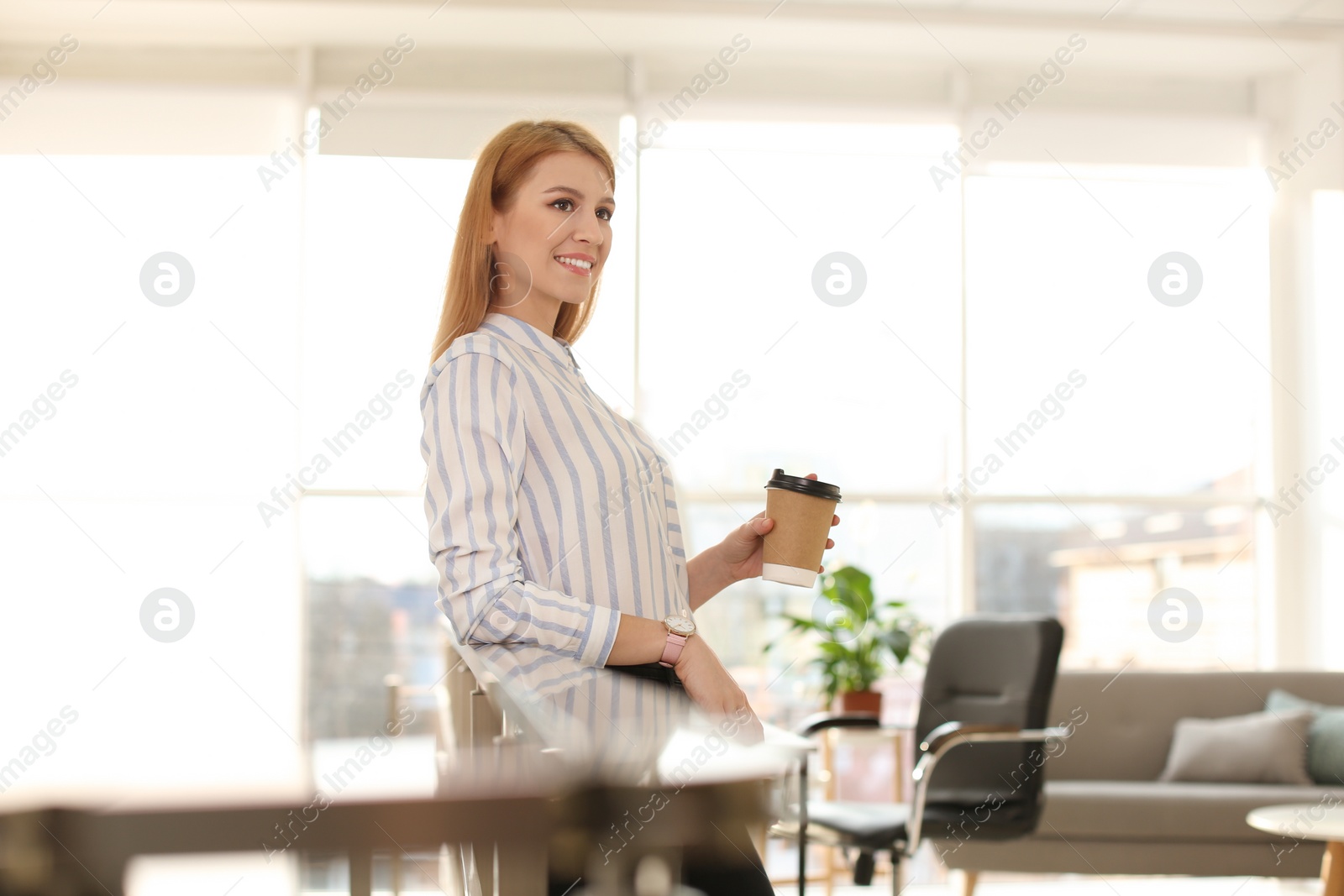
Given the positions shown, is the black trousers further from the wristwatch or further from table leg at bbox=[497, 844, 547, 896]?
the wristwatch

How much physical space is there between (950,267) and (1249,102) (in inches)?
73.2

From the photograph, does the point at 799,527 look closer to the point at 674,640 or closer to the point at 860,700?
the point at 674,640

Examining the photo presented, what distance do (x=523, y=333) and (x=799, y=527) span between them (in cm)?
36

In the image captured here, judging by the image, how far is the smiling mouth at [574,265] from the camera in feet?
3.88

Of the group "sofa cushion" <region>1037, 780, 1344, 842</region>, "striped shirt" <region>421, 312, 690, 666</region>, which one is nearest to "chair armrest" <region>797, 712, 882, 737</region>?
"sofa cushion" <region>1037, 780, 1344, 842</region>

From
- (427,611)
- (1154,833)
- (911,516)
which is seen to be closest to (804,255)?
(911,516)

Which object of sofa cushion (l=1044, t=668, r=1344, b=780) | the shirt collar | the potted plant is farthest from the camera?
the potted plant

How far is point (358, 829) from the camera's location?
1.39 feet

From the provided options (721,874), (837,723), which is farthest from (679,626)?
(837,723)

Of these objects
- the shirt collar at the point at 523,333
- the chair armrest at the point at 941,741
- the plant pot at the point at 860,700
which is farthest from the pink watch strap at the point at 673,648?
the plant pot at the point at 860,700

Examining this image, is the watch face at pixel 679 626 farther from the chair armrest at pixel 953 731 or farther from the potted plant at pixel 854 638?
the potted plant at pixel 854 638

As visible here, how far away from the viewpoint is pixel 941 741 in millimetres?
2949

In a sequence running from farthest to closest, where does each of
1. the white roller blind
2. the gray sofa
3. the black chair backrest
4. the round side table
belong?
the white roller blind < the gray sofa < the black chair backrest < the round side table

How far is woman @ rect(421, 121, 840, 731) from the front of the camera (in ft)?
3.12
